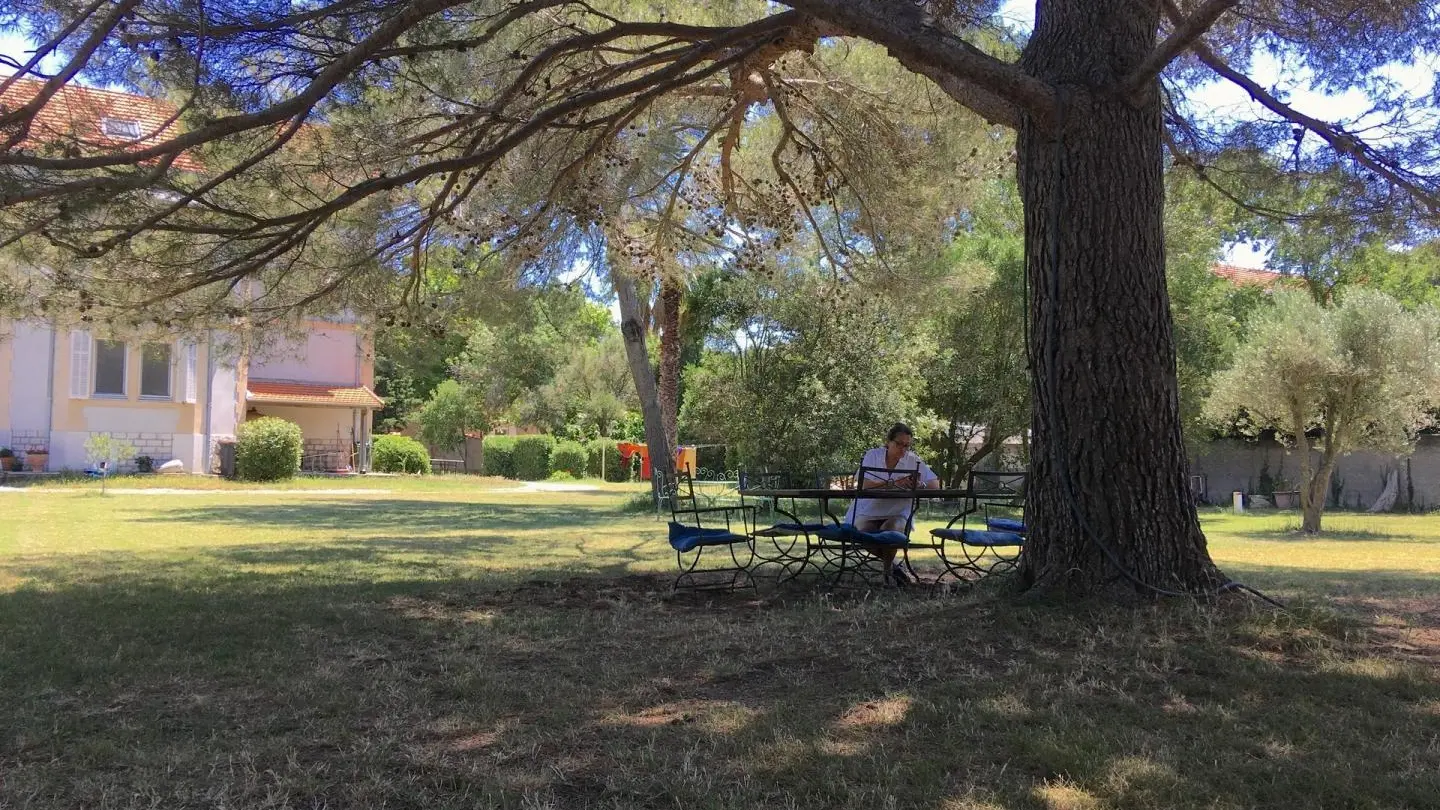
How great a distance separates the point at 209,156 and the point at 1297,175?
781 centimetres

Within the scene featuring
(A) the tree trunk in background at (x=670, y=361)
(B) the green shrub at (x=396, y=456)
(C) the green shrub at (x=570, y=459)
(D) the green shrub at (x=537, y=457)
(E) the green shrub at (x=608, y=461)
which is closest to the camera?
(A) the tree trunk in background at (x=670, y=361)

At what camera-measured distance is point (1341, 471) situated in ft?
88.2

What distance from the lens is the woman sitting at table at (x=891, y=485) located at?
7.30 metres

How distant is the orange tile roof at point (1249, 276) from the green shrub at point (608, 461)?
2027 centimetres

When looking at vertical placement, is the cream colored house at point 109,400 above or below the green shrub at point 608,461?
above

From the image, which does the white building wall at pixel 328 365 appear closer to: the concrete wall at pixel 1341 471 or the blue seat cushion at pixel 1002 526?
the concrete wall at pixel 1341 471

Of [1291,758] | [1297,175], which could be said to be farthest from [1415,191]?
[1291,758]

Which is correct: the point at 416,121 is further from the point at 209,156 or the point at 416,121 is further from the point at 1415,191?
the point at 1415,191

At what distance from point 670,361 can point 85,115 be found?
1435 cm

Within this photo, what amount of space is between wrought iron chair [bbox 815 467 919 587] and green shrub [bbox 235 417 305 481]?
19.6 m

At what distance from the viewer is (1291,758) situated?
318 centimetres

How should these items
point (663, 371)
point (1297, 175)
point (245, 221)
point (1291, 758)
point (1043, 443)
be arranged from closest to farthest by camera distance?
point (1291, 758) → point (1043, 443) → point (245, 221) → point (1297, 175) → point (663, 371)

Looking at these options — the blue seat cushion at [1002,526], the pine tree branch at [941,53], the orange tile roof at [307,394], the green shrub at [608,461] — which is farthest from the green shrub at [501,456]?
the pine tree branch at [941,53]

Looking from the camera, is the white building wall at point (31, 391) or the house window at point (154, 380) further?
the house window at point (154, 380)
